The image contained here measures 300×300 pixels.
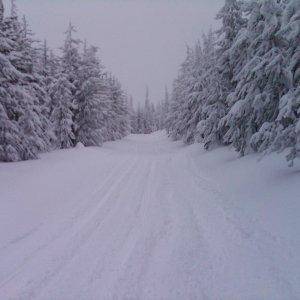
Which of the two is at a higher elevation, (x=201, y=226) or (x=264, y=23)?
(x=264, y=23)

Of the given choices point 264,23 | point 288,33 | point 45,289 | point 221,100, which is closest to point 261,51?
point 264,23

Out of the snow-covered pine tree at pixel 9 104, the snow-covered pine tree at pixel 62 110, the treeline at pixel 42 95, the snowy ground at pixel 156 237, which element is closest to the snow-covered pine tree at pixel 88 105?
the treeline at pixel 42 95

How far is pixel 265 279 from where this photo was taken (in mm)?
6422

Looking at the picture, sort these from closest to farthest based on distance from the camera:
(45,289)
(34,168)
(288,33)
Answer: (45,289) → (288,33) → (34,168)

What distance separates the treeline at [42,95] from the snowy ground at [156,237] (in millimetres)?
8222

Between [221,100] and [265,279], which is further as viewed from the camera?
[221,100]

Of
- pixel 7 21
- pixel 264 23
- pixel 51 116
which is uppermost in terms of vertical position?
pixel 7 21

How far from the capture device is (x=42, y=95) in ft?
108

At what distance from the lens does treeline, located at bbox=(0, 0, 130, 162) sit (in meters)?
23.7

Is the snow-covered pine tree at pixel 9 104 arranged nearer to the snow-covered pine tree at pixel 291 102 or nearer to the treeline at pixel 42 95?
the treeline at pixel 42 95

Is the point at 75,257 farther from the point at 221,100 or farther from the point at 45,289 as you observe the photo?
the point at 221,100

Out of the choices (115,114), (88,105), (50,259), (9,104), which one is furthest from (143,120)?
(50,259)

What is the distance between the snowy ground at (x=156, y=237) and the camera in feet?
20.7

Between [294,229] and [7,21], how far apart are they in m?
21.3
